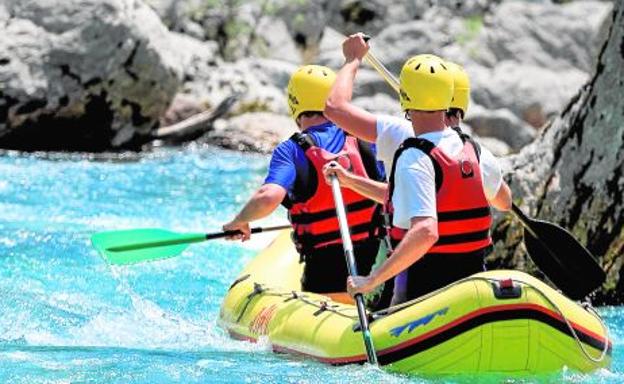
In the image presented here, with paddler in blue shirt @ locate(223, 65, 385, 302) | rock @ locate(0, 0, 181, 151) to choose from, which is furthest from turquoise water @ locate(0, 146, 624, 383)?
rock @ locate(0, 0, 181, 151)

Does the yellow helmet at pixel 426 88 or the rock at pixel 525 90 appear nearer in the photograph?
the yellow helmet at pixel 426 88

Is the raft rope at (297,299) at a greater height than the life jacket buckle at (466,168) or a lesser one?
lesser

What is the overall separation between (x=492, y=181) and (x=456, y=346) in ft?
2.42

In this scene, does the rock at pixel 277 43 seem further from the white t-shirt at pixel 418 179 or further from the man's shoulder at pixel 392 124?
the white t-shirt at pixel 418 179

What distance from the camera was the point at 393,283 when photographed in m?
5.36

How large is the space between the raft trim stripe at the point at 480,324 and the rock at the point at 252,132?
11.7m

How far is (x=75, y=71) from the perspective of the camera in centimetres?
1506

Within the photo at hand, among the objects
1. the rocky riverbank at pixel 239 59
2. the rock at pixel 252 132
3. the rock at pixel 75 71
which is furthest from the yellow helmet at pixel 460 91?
the rock at pixel 252 132

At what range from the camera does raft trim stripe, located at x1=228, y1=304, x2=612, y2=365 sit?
4.76m

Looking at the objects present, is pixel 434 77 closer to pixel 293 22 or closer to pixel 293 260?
pixel 293 260

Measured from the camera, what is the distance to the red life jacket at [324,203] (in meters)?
5.96

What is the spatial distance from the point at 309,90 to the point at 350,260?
101cm

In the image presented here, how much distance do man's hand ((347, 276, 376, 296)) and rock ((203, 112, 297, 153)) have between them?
38.0 feet

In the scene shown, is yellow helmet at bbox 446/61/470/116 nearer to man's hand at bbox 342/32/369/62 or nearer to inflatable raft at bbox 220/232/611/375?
man's hand at bbox 342/32/369/62
